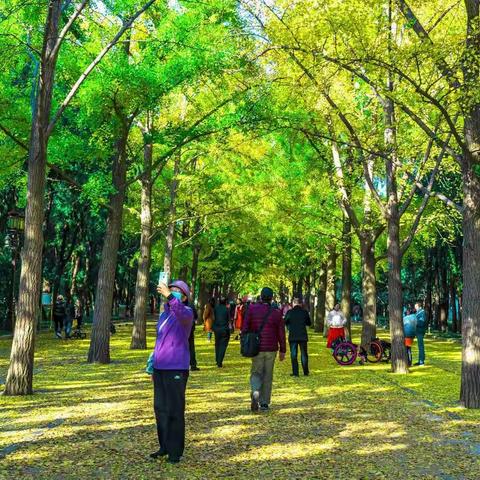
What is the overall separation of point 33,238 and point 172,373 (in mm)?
5913

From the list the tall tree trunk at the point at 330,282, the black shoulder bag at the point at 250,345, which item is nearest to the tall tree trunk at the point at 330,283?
the tall tree trunk at the point at 330,282

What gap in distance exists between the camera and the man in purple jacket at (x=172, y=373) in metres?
6.88

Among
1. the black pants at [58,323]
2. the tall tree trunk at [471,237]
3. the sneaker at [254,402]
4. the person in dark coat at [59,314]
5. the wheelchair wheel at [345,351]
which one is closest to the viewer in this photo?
the sneaker at [254,402]

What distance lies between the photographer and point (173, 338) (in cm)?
701

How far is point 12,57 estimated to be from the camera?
13867mm

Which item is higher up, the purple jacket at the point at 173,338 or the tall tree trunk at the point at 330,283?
the tall tree trunk at the point at 330,283

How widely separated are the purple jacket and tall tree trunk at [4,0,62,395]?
536cm

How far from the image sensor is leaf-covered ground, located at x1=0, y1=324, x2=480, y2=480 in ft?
22.0

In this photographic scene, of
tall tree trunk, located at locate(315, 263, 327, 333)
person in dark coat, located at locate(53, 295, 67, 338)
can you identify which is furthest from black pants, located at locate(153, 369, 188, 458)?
tall tree trunk, located at locate(315, 263, 327, 333)

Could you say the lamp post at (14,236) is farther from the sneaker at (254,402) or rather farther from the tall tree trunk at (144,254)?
the sneaker at (254,402)

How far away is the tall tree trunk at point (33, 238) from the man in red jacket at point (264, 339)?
372 centimetres

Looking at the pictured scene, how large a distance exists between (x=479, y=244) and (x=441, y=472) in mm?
5518

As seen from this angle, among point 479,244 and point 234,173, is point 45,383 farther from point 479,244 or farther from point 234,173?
point 234,173

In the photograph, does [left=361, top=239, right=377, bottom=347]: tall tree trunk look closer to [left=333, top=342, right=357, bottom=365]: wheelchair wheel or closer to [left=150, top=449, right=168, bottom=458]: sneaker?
[left=333, top=342, right=357, bottom=365]: wheelchair wheel
